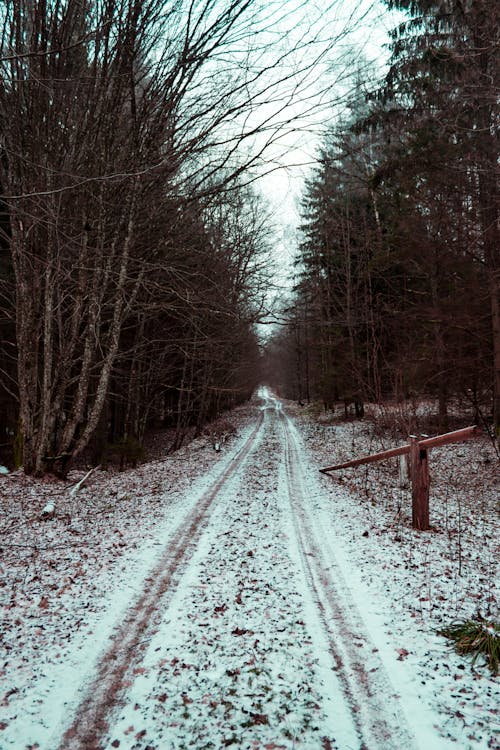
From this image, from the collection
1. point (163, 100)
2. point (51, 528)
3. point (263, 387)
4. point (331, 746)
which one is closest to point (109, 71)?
point (163, 100)

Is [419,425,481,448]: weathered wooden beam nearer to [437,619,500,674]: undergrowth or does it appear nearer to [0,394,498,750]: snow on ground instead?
[0,394,498,750]: snow on ground

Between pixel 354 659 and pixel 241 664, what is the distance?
37.5 inches

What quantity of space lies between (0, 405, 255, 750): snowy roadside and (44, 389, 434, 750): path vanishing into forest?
23cm

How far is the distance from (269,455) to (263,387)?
106984mm

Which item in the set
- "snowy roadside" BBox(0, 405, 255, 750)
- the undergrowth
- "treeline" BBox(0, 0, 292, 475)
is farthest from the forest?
the undergrowth

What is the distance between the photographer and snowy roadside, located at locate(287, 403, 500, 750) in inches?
127

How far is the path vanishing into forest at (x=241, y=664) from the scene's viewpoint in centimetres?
290

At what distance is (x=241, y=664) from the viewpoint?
364 centimetres

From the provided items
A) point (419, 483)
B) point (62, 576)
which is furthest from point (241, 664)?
point (419, 483)

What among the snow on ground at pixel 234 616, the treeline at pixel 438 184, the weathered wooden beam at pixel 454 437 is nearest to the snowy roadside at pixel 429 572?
the snow on ground at pixel 234 616

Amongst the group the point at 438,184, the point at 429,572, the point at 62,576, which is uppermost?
the point at 438,184

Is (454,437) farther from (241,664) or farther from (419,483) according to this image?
(241,664)

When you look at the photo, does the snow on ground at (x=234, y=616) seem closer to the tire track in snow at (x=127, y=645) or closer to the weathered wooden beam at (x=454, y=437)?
the tire track in snow at (x=127, y=645)

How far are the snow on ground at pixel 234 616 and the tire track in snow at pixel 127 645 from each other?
0.10m
